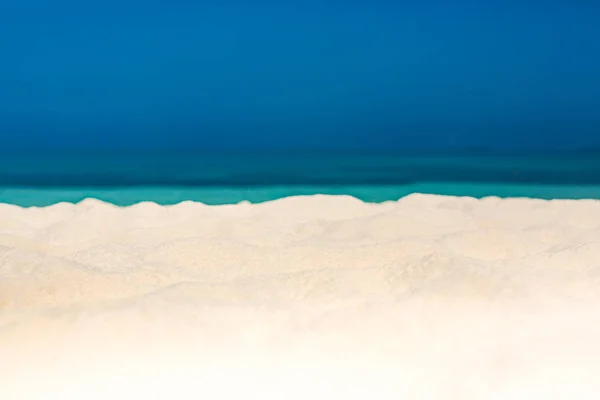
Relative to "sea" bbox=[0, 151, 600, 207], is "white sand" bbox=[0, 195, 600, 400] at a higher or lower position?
lower

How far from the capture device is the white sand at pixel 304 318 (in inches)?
34.6

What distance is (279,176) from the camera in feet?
9.68

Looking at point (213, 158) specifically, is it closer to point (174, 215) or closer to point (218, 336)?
point (174, 215)

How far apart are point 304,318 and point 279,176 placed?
1897 mm

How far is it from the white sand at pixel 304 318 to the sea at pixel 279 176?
1.08m

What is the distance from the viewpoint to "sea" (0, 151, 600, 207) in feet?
9.34

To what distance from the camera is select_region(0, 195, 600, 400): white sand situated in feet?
2.89

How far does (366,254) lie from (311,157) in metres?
1.40

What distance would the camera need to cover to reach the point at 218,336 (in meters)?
1.01

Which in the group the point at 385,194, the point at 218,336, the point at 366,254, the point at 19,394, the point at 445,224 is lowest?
the point at 19,394

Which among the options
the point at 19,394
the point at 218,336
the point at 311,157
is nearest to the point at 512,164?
the point at 311,157

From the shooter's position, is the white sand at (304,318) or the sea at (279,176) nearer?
the white sand at (304,318)

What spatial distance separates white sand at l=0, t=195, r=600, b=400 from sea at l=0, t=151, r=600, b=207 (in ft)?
3.55

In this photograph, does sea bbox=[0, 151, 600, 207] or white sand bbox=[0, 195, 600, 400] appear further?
sea bbox=[0, 151, 600, 207]
